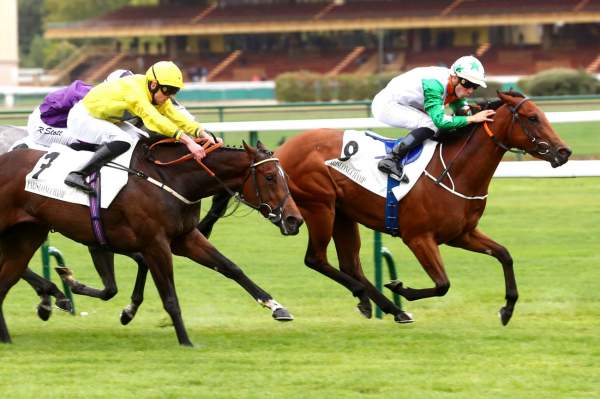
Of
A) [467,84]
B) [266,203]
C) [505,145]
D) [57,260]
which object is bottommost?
[57,260]

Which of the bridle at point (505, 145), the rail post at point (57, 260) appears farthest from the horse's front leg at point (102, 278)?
the bridle at point (505, 145)

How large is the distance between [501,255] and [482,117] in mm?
941

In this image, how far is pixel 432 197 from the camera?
26.5 feet

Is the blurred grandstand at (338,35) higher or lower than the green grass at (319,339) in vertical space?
lower

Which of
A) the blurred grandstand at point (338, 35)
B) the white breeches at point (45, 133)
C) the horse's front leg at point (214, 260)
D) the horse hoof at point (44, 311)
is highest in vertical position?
the white breeches at point (45, 133)

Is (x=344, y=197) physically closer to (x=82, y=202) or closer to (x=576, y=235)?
(x=82, y=202)

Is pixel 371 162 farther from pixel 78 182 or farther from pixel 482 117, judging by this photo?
pixel 78 182

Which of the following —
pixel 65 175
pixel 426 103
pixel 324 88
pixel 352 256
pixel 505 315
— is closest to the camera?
pixel 65 175

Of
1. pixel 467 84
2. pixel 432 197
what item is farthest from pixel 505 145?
pixel 432 197

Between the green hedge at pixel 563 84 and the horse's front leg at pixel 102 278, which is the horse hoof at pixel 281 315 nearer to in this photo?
the horse's front leg at pixel 102 278

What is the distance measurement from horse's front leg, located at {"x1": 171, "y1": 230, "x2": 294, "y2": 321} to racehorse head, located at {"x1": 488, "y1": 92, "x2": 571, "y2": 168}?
1.93 metres

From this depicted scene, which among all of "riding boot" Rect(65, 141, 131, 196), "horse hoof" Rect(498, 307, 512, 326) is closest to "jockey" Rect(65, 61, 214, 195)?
"riding boot" Rect(65, 141, 131, 196)

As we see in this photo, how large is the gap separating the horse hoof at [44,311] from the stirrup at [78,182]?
3.98 ft

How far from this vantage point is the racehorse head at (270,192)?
7.23 meters
